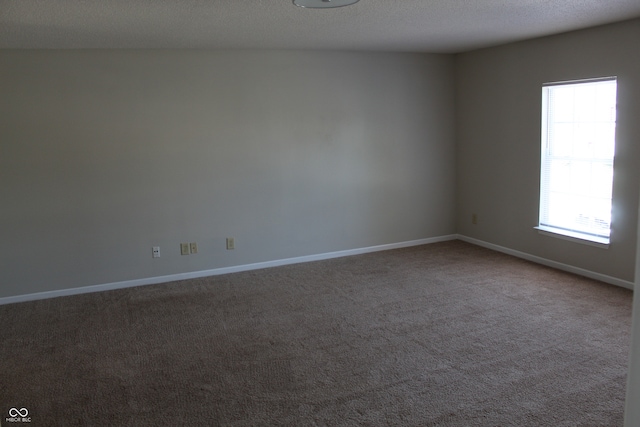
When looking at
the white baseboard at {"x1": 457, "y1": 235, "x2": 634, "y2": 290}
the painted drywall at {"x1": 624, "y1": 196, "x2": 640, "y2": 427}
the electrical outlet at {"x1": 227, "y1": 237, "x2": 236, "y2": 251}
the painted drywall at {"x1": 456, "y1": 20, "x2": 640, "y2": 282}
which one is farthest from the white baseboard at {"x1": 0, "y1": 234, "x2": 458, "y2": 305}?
the painted drywall at {"x1": 624, "y1": 196, "x2": 640, "y2": 427}

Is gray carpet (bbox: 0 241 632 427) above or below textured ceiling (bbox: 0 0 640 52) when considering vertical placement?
below

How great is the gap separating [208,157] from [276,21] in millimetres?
1914

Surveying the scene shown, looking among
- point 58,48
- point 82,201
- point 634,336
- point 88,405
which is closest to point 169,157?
point 82,201

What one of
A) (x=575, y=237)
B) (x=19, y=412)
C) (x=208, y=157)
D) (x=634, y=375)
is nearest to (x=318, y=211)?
(x=208, y=157)

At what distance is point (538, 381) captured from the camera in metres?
3.17

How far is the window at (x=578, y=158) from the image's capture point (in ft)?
15.9

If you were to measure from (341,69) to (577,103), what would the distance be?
246cm

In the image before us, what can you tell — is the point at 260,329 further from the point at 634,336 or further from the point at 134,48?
the point at 634,336

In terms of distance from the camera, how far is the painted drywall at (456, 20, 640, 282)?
14.9ft

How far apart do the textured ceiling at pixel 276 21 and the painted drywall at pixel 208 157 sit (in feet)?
1.30

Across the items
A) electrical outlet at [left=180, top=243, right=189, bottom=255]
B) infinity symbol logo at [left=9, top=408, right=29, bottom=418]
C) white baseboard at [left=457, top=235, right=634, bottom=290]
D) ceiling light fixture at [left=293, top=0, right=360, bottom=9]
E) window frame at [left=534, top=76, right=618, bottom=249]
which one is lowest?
infinity symbol logo at [left=9, top=408, right=29, bottom=418]

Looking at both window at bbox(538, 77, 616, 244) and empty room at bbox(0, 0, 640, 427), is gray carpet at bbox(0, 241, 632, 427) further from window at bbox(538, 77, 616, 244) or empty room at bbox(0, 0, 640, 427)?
window at bbox(538, 77, 616, 244)

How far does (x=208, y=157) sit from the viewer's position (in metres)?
5.41

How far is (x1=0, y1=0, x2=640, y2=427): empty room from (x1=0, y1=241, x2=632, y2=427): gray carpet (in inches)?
0.9
